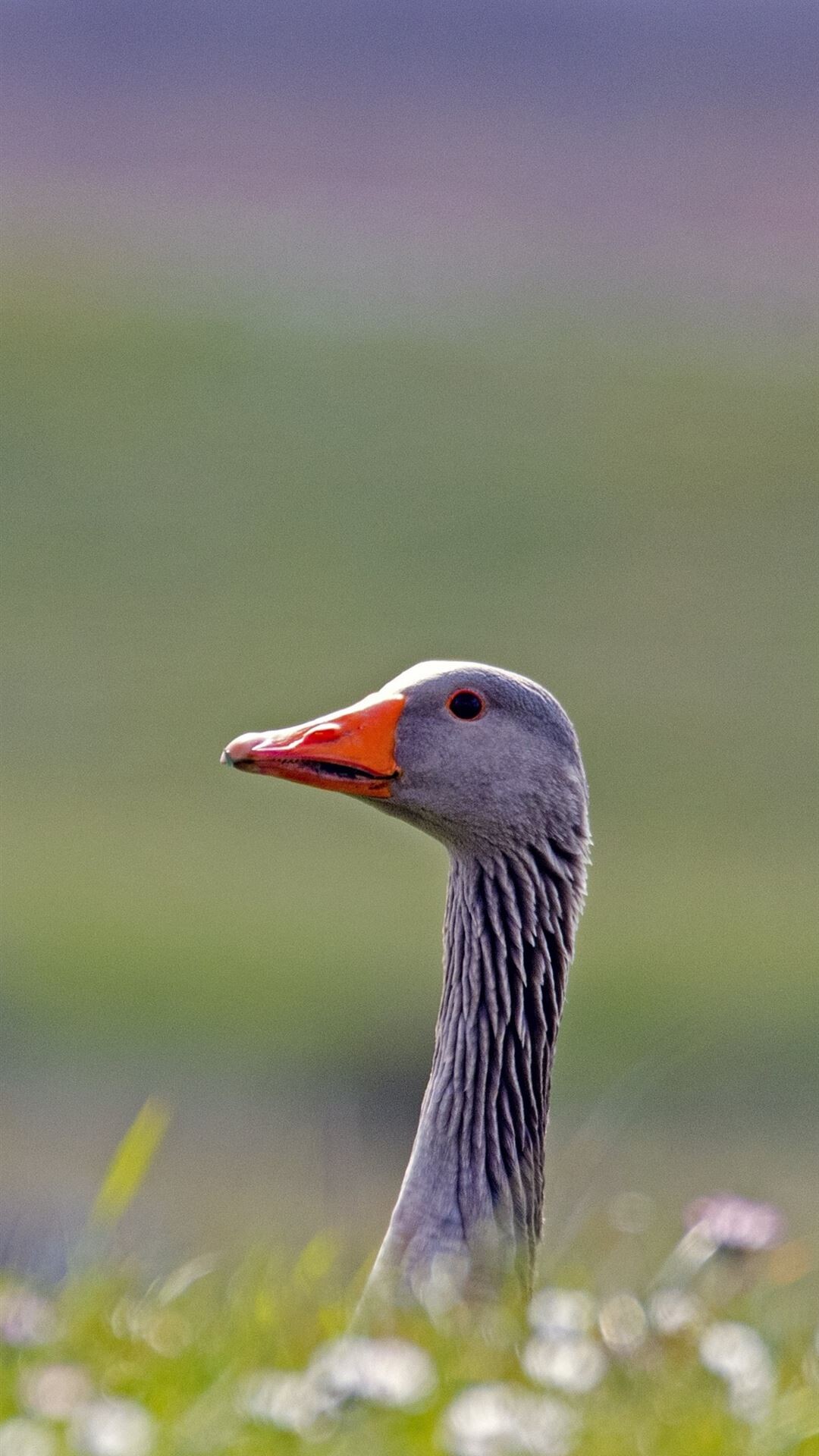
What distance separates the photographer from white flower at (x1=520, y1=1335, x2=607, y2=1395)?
334 centimetres

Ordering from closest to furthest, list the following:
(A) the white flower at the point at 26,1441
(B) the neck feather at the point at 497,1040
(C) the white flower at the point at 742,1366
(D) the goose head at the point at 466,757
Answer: (A) the white flower at the point at 26,1441, (C) the white flower at the point at 742,1366, (B) the neck feather at the point at 497,1040, (D) the goose head at the point at 466,757

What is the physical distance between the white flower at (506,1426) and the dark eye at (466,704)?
2.27 m

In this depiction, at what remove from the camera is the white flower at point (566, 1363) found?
11.0 ft

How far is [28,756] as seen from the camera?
1184 inches

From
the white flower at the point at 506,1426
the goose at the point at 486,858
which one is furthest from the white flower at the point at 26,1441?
the goose at the point at 486,858

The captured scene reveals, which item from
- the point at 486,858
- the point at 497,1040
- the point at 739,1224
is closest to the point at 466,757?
the point at 486,858

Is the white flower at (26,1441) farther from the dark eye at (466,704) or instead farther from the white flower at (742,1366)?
the dark eye at (466,704)

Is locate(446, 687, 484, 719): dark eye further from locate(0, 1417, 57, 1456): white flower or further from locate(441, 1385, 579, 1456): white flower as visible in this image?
locate(0, 1417, 57, 1456): white flower

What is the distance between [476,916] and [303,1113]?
479 inches

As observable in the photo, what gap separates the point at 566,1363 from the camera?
339cm

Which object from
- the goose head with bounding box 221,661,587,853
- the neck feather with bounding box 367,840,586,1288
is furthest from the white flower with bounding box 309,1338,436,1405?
the goose head with bounding box 221,661,587,853

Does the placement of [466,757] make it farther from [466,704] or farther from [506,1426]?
[506,1426]

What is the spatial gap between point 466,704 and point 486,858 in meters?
0.37

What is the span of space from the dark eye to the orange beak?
12 cm
